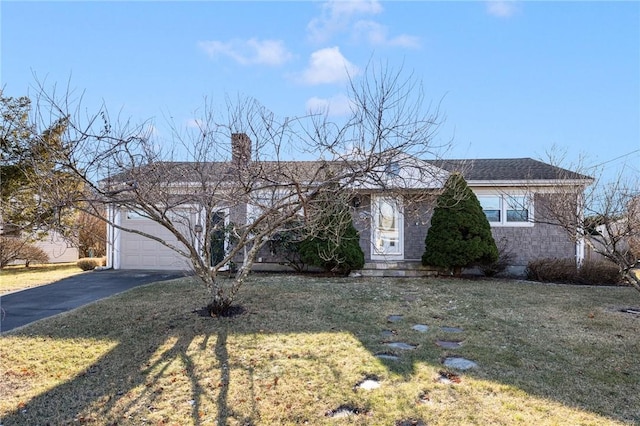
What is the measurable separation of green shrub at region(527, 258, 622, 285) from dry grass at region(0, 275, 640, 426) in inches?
137

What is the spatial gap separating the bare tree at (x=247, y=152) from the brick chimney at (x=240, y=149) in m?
0.02

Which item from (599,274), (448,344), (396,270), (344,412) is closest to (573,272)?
(599,274)

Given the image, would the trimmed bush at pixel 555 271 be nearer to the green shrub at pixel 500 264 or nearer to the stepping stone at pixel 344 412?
the green shrub at pixel 500 264

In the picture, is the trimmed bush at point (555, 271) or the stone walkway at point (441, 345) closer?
the stone walkway at point (441, 345)

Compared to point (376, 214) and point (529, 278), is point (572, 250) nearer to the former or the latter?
point (529, 278)

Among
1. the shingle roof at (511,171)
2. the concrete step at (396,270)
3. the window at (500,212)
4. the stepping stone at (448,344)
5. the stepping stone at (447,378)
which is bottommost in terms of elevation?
the stepping stone at (447,378)

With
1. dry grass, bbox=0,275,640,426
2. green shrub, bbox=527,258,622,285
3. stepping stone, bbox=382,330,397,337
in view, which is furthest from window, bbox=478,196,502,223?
stepping stone, bbox=382,330,397,337

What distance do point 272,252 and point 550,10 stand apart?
991 cm

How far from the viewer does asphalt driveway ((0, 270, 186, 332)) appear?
24.2ft

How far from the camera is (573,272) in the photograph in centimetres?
1145

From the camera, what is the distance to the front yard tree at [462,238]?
37.1ft

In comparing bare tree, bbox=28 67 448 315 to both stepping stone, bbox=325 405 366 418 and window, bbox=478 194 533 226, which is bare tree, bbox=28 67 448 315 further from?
window, bbox=478 194 533 226

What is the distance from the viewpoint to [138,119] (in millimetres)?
5988

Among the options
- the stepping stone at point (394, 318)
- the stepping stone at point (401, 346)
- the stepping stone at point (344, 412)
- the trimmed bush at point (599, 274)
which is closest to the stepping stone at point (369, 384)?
the stepping stone at point (344, 412)
